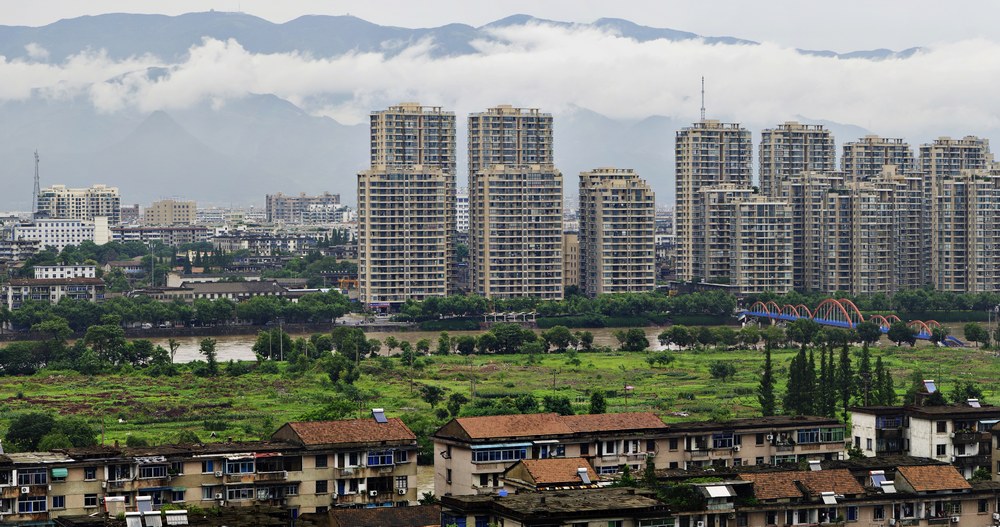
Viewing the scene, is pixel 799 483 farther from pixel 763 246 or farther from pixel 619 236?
pixel 763 246

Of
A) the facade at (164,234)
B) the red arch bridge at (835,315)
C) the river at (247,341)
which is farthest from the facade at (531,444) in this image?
the facade at (164,234)

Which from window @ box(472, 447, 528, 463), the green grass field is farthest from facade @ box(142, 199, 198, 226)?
window @ box(472, 447, 528, 463)

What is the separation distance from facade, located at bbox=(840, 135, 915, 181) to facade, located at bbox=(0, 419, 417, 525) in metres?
79.6

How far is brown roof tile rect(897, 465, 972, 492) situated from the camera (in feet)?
87.2

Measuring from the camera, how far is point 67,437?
3706 cm

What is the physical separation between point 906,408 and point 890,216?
6075cm

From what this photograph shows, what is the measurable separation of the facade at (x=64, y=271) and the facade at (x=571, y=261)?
85.8 feet

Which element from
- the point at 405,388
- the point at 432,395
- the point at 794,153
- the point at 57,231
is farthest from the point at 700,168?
the point at 57,231

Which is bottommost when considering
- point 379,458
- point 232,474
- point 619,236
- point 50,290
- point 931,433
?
point 232,474

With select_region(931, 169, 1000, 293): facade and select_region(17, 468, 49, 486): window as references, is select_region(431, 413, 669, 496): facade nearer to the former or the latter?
select_region(17, 468, 49, 486): window

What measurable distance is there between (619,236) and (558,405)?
48.1 m

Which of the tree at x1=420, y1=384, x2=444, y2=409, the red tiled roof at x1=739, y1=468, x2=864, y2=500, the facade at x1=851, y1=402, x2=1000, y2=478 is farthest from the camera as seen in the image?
the tree at x1=420, y1=384, x2=444, y2=409

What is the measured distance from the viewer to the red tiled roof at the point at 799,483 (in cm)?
2536

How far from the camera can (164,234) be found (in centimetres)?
14612
